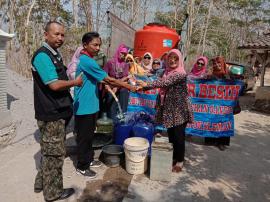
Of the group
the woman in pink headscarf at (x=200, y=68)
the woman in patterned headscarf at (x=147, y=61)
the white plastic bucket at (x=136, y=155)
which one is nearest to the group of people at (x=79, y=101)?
the woman in pink headscarf at (x=200, y=68)

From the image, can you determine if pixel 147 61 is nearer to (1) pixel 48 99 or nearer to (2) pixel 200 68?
(2) pixel 200 68

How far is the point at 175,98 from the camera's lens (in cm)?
409

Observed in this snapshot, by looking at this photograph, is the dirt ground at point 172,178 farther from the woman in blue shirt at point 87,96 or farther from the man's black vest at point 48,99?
the man's black vest at point 48,99

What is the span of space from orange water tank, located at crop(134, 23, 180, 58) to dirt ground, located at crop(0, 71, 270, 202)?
2.45 metres

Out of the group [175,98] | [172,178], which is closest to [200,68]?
[175,98]

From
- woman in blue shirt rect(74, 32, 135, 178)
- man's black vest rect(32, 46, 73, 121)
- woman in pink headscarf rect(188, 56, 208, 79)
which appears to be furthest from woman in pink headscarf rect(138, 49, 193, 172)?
woman in pink headscarf rect(188, 56, 208, 79)

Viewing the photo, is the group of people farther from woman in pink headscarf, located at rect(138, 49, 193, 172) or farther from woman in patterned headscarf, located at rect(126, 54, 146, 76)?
woman in patterned headscarf, located at rect(126, 54, 146, 76)

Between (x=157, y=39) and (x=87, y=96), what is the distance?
3608mm

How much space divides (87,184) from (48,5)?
548 inches

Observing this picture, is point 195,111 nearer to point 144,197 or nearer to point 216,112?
point 216,112

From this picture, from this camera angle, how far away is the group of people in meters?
2.97

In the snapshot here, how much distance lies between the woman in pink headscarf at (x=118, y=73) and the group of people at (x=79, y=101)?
48cm

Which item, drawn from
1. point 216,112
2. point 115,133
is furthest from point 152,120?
point 216,112

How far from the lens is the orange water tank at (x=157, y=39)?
6871mm
